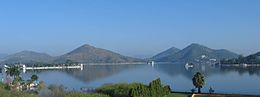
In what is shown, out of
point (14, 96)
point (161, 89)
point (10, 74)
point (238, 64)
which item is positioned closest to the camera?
point (161, 89)

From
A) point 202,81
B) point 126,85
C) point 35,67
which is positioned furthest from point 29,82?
point 35,67

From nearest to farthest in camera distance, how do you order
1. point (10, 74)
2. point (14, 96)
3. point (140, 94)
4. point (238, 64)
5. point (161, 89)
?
point (140, 94), point (161, 89), point (14, 96), point (10, 74), point (238, 64)

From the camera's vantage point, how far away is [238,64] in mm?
190625

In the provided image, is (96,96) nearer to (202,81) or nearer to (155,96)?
(155,96)

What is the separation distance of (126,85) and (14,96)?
1258cm

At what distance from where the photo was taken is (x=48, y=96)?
49938mm

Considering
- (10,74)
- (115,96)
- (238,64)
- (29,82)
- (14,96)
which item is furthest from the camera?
(238,64)

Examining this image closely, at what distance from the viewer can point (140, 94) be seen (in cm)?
3653

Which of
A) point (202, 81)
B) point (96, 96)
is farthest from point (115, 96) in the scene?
point (202, 81)

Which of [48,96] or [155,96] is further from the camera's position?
[48,96]

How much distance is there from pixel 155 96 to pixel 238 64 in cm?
16035

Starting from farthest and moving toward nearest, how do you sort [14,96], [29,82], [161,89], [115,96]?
[29,82] → [115,96] → [14,96] → [161,89]

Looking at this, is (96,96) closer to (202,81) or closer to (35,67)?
(202,81)

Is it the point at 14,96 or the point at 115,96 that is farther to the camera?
the point at 115,96
